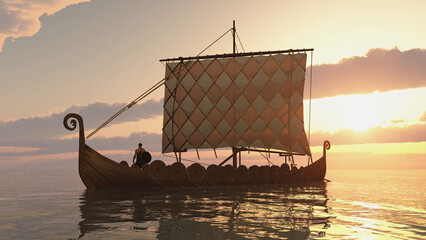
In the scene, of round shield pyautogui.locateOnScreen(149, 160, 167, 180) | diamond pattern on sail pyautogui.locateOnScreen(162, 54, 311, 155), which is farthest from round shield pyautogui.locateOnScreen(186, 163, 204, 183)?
diamond pattern on sail pyautogui.locateOnScreen(162, 54, 311, 155)

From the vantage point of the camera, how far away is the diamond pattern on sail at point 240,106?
24.0 m

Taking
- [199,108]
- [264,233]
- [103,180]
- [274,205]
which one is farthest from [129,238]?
[199,108]

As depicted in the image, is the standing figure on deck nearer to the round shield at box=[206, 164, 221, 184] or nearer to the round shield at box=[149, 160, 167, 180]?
the round shield at box=[149, 160, 167, 180]

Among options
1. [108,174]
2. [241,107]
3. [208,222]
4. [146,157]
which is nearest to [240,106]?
[241,107]

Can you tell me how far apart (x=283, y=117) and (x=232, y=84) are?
336 centimetres

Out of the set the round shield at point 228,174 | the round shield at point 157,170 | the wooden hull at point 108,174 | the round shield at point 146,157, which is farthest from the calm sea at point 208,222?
the round shield at point 228,174

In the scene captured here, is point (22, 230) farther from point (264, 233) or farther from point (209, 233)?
point (264, 233)

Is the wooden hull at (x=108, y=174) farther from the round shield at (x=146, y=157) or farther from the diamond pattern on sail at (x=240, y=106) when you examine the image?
the diamond pattern on sail at (x=240, y=106)

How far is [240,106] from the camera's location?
2411 centimetres

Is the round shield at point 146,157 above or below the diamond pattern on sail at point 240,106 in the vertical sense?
below

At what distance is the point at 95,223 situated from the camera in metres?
9.27

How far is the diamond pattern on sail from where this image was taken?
24016 millimetres

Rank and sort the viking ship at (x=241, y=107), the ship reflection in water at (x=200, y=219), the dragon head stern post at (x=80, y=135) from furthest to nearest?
the viking ship at (x=241, y=107)
the dragon head stern post at (x=80, y=135)
the ship reflection in water at (x=200, y=219)

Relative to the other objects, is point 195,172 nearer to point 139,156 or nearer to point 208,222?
point 139,156
